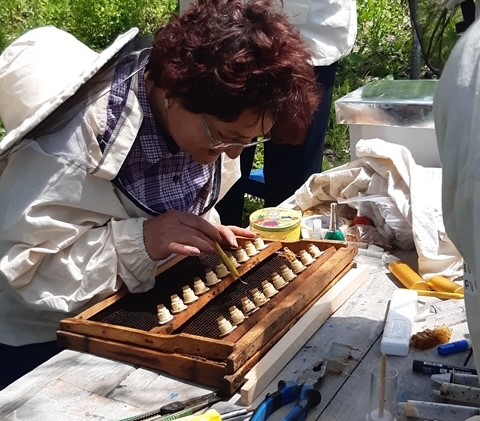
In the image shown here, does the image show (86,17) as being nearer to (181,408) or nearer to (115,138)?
(115,138)

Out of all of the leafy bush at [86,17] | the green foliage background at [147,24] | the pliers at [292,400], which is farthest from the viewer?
the leafy bush at [86,17]

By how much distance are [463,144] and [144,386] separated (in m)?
0.84

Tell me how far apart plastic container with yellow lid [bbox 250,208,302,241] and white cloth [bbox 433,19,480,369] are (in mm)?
1160

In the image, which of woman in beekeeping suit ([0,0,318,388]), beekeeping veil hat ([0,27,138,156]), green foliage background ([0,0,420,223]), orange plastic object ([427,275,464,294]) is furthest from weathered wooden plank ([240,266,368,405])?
green foliage background ([0,0,420,223])

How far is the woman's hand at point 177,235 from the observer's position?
1.74m

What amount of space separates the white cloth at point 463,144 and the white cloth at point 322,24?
2132mm

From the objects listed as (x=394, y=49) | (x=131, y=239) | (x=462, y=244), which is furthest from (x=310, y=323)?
(x=394, y=49)

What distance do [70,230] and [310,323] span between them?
59 centimetres

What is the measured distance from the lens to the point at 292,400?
1.33m

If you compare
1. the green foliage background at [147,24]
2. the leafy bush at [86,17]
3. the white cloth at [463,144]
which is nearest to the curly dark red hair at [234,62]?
the white cloth at [463,144]

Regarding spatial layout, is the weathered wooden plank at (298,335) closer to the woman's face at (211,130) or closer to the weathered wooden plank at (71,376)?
the weathered wooden plank at (71,376)

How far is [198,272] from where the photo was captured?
5.96 ft

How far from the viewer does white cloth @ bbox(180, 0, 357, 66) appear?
2.96 metres

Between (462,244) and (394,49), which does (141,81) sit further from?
(394,49)
